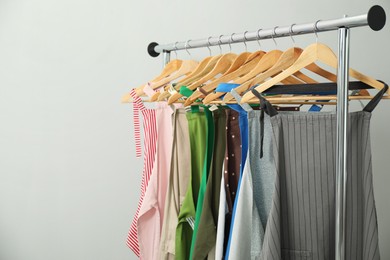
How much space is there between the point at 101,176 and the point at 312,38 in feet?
4.54

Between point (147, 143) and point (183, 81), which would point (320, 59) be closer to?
point (183, 81)

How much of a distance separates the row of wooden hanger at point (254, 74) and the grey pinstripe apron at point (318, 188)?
10 cm

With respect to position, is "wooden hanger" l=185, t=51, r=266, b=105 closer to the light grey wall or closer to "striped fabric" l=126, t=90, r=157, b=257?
"striped fabric" l=126, t=90, r=157, b=257

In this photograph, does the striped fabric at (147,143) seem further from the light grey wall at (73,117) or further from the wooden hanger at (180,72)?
the light grey wall at (73,117)

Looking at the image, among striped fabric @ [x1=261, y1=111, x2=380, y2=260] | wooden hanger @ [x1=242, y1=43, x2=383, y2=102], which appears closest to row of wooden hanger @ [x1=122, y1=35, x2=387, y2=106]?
wooden hanger @ [x1=242, y1=43, x2=383, y2=102]

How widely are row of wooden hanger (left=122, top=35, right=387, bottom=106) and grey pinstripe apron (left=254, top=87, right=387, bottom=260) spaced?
10 cm

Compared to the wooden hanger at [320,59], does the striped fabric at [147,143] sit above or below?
below

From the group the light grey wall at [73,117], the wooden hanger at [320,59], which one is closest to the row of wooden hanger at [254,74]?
the wooden hanger at [320,59]

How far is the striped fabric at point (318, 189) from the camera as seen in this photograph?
1404 millimetres

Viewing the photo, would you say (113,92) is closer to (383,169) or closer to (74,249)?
(74,249)

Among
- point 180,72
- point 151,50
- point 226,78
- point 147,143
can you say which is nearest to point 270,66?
point 226,78

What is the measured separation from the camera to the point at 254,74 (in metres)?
1.70

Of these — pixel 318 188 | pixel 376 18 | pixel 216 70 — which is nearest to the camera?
pixel 376 18

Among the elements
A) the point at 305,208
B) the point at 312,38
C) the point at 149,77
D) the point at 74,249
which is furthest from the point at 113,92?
the point at 305,208
